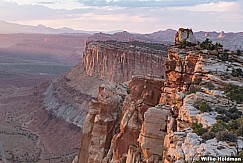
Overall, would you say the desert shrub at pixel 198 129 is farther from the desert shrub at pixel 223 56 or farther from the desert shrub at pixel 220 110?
the desert shrub at pixel 223 56

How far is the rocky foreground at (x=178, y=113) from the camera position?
471 inches

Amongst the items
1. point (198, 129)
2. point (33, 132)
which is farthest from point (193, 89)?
point (33, 132)

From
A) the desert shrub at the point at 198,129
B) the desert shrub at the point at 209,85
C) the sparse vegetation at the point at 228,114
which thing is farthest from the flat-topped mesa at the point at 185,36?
the desert shrub at the point at 198,129

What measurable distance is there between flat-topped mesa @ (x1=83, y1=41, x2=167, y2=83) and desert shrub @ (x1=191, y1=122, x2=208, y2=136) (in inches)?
1907

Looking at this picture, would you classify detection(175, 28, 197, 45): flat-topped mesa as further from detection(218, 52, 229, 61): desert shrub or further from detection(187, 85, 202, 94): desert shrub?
detection(187, 85, 202, 94): desert shrub

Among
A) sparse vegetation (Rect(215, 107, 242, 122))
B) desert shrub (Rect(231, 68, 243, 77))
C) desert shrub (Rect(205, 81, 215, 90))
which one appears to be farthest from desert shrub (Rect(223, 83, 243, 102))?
desert shrub (Rect(231, 68, 243, 77))

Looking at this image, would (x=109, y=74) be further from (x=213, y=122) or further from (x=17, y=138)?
(x=213, y=122)

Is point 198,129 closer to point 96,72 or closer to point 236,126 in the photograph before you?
point 236,126

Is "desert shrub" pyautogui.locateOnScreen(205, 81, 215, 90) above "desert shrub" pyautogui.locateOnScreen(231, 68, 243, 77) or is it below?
below

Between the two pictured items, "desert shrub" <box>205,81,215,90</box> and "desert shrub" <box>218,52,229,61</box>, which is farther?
"desert shrub" <box>218,52,229,61</box>

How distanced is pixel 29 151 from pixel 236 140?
166 ft

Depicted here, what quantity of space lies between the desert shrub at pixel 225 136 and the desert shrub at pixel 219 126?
385 mm

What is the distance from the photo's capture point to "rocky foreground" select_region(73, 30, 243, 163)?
12.0m

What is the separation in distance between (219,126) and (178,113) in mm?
3385
